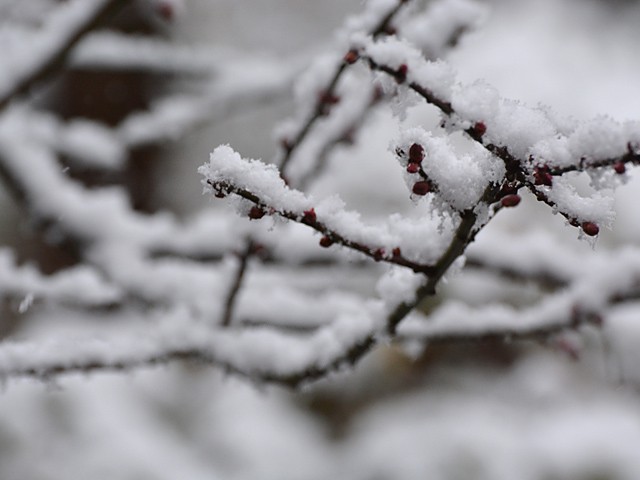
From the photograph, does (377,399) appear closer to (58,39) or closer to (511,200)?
(58,39)

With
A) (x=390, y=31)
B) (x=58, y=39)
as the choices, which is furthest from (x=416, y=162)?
(x=58, y=39)

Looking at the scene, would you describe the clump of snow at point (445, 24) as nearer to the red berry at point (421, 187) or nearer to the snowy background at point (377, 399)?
the red berry at point (421, 187)

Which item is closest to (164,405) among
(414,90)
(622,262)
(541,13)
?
(622,262)

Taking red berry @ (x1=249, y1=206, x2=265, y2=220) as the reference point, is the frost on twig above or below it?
above

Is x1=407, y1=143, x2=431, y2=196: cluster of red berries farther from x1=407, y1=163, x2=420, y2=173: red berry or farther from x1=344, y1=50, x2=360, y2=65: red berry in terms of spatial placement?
x1=344, y1=50, x2=360, y2=65: red berry

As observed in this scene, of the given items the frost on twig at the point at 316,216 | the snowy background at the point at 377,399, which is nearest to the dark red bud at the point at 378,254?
the frost on twig at the point at 316,216

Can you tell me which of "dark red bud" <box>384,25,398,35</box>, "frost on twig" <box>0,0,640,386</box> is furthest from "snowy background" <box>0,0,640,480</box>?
"dark red bud" <box>384,25,398,35</box>

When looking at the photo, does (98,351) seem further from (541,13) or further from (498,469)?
(541,13)
